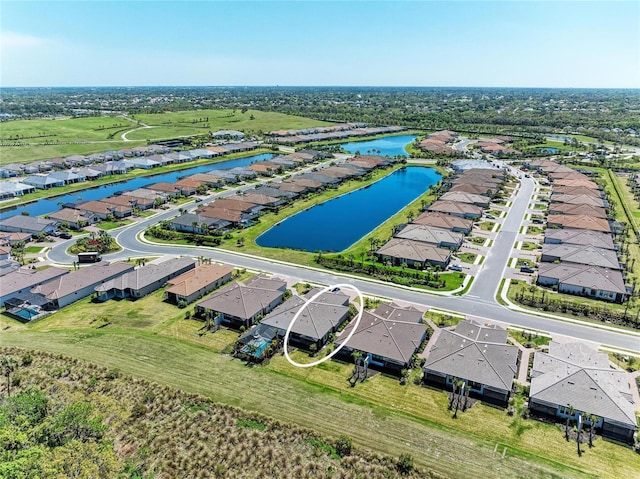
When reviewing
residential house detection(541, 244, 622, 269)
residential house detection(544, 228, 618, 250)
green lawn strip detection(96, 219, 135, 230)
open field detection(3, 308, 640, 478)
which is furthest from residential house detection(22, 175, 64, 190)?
residential house detection(544, 228, 618, 250)

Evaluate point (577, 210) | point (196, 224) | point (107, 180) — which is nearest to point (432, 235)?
point (577, 210)

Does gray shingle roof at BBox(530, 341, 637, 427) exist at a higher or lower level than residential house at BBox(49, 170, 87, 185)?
lower

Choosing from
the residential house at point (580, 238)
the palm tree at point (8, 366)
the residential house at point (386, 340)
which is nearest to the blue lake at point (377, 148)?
the residential house at point (580, 238)

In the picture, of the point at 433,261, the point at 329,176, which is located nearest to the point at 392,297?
the point at 433,261

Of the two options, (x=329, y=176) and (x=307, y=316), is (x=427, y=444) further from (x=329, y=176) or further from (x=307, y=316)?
(x=329, y=176)

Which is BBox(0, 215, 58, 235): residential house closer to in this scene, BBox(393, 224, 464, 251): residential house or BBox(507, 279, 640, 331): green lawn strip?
BBox(393, 224, 464, 251): residential house

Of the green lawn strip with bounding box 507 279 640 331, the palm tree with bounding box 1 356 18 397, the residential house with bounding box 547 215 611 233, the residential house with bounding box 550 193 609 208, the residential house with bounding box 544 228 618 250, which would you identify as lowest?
the palm tree with bounding box 1 356 18 397

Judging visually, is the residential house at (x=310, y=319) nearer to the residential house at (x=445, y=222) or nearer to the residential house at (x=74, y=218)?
the residential house at (x=445, y=222)

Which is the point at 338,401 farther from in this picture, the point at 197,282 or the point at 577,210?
the point at 577,210
